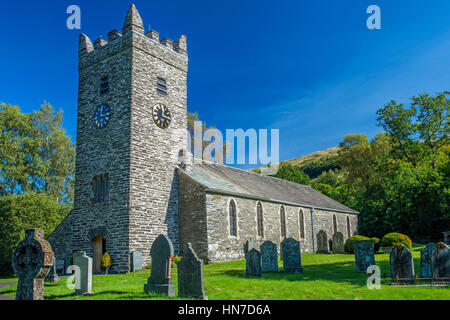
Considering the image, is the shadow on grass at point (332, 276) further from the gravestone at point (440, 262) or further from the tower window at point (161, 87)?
the tower window at point (161, 87)

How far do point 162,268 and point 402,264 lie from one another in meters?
7.68

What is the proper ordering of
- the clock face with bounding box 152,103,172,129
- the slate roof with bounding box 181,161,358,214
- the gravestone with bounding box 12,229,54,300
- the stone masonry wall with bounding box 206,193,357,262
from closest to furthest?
the gravestone with bounding box 12,229,54,300, the stone masonry wall with bounding box 206,193,357,262, the clock face with bounding box 152,103,172,129, the slate roof with bounding box 181,161,358,214

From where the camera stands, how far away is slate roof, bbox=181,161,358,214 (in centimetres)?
2498

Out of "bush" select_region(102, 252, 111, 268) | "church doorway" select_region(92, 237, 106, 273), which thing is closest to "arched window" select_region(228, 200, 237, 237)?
"bush" select_region(102, 252, 111, 268)

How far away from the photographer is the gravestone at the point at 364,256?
614 inches

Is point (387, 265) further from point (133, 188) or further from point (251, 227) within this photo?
point (133, 188)

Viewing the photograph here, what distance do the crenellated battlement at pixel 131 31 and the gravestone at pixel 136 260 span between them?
13.0 metres

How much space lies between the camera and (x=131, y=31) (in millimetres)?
22578

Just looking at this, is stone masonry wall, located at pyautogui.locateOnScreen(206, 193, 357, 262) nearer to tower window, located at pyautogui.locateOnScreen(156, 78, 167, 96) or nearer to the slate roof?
the slate roof

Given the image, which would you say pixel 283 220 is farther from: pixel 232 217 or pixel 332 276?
pixel 332 276

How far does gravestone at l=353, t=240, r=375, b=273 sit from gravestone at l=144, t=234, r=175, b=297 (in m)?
8.79

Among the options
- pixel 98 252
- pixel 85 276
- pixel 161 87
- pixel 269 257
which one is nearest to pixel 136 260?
pixel 98 252

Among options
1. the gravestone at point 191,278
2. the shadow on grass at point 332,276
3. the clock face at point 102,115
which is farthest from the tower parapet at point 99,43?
the gravestone at point 191,278

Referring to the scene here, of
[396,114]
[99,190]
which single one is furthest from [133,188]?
[396,114]
